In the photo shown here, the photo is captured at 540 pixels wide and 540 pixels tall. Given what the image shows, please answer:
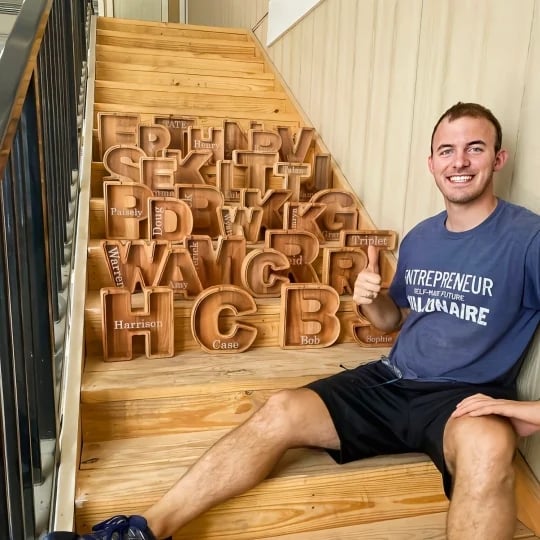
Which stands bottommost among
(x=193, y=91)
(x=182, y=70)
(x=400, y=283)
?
(x=400, y=283)

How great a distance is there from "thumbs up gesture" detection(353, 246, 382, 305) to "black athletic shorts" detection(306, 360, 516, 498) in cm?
19

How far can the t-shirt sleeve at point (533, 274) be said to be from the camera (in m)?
1.06

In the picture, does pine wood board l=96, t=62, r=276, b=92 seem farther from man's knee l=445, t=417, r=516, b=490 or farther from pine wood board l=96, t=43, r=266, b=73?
man's knee l=445, t=417, r=516, b=490

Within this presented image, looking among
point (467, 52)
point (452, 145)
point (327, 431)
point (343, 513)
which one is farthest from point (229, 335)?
point (467, 52)

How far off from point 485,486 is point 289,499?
0.43 metres

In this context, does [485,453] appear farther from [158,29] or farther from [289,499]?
[158,29]

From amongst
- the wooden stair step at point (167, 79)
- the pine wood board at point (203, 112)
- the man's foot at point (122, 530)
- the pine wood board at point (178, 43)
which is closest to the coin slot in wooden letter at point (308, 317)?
the man's foot at point (122, 530)

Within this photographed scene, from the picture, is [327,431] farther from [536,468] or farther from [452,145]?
[452,145]

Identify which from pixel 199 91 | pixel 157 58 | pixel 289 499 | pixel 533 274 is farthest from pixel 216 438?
pixel 157 58

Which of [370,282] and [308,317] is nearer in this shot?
[370,282]

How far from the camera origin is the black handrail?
758 millimetres

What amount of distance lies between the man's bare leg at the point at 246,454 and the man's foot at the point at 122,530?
0.04 metres

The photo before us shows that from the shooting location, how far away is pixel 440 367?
1.19 metres

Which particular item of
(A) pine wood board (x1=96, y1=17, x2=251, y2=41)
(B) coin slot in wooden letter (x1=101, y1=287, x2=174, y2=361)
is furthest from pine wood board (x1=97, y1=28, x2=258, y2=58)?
(B) coin slot in wooden letter (x1=101, y1=287, x2=174, y2=361)
